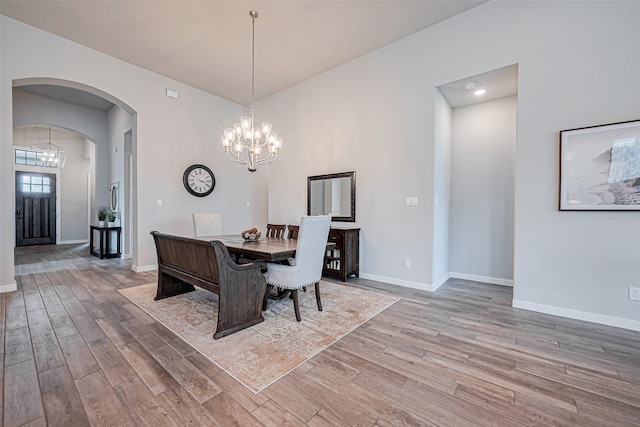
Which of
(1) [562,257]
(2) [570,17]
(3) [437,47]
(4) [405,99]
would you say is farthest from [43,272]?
(2) [570,17]

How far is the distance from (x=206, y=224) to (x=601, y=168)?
462 cm

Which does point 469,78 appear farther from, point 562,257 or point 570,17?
point 562,257

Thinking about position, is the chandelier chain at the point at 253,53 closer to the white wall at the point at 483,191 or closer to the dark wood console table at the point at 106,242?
the white wall at the point at 483,191

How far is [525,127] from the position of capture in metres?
2.81

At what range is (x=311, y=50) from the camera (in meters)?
3.91

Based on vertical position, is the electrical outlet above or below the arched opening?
below

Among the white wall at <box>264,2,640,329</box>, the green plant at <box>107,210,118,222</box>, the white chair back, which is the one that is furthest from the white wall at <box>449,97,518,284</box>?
the green plant at <box>107,210,118,222</box>

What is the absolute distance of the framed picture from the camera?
7.59 ft

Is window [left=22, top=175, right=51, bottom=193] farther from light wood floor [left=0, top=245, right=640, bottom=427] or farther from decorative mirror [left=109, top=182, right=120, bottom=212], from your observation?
light wood floor [left=0, top=245, right=640, bottom=427]

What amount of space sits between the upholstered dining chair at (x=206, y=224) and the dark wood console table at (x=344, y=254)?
1.77m

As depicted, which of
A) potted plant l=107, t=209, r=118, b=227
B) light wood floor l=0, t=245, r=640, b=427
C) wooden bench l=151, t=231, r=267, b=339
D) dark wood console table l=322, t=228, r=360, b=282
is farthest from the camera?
potted plant l=107, t=209, r=118, b=227

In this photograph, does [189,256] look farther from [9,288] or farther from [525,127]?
[525,127]

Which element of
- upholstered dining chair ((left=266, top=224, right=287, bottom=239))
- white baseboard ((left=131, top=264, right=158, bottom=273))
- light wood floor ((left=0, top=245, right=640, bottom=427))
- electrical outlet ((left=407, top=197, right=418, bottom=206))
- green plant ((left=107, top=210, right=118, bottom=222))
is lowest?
light wood floor ((left=0, top=245, right=640, bottom=427))

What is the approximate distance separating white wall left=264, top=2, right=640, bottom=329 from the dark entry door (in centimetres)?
886
